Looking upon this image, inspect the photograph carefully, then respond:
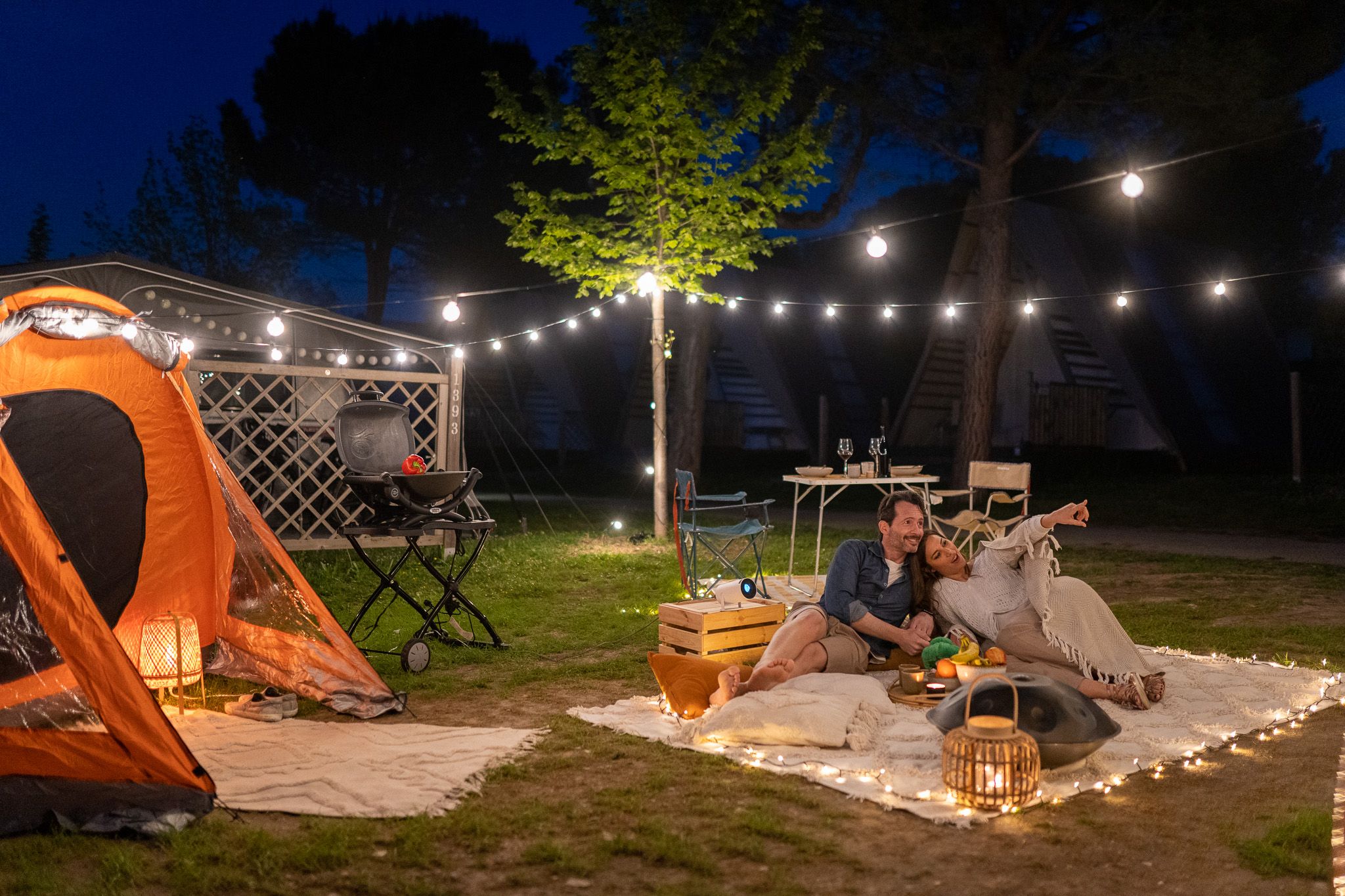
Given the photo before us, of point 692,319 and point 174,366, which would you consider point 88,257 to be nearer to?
point 174,366

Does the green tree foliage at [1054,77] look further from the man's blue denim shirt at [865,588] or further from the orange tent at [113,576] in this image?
the orange tent at [113,576]

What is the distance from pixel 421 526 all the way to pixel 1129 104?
25.3 feet

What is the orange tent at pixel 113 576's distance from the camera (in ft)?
7.60

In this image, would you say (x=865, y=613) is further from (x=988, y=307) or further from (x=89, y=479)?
(x=988, y=307)

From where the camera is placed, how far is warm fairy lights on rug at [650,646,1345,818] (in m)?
2.35

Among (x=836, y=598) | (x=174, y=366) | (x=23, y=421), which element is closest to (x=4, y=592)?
(x=23, y=421)

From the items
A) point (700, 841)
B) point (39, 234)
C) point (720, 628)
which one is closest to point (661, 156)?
point (720, 628)

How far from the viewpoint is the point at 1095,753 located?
2.67m

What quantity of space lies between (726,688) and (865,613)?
0.60 meters

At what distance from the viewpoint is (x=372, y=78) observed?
16.2 metres

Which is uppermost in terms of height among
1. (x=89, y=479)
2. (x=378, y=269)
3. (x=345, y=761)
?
(x=378, y=269)

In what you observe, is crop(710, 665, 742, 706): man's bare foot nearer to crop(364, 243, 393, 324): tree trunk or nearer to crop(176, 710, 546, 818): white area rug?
crop(176, 710, 546, 818): white area rug

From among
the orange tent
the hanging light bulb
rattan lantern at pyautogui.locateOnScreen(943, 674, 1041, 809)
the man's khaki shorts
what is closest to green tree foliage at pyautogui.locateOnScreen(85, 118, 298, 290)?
the hanging light bulb

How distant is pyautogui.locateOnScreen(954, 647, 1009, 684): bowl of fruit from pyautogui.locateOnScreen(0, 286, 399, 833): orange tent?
1.73 metres
